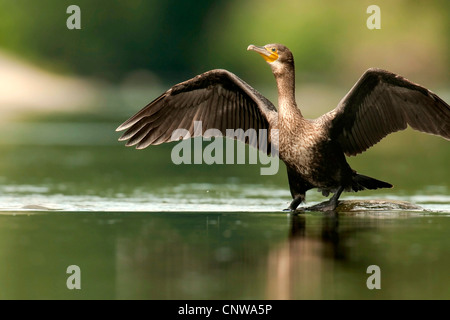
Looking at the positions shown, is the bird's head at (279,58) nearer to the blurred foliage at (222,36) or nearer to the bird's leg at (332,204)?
the bird's leg at (332,204)

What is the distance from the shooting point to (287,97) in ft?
41.5

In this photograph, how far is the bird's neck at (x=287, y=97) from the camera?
41.1 feet

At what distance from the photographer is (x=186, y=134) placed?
44.7 ft

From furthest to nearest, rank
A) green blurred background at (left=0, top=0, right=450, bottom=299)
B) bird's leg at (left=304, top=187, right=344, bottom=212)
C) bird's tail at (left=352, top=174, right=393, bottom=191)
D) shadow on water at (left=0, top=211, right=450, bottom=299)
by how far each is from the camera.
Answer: bird's tail at (left=352, top=174, right=393, bottom=191) → bird's leg at (left=304, top=187, right=344, bottom=212) → green blurred background at (left=0, top=0, right=450, bottom=299) → shadow on water at (left=0, top=211, right=450, bottom=299)

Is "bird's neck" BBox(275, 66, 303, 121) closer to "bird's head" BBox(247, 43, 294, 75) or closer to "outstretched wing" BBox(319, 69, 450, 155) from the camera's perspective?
"bird's head" BBox(247, 43, 294, 75)

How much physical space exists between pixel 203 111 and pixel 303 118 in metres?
1.62

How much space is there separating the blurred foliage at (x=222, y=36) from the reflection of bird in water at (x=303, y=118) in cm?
4021

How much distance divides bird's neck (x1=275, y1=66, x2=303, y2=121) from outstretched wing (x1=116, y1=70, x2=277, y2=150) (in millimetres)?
467

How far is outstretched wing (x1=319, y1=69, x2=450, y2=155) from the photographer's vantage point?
12.4 meters

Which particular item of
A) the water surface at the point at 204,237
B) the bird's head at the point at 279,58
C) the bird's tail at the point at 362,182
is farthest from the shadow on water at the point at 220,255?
the bird's head at the point at 279,58

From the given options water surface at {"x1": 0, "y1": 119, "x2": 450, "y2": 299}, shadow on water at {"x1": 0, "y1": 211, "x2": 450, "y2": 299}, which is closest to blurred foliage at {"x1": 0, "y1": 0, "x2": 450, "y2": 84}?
water surface at {"x1": 0, "y1": 119, "x2": 450, "y2": 299}

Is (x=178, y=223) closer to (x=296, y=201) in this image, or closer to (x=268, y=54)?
(x=296, y=201)
